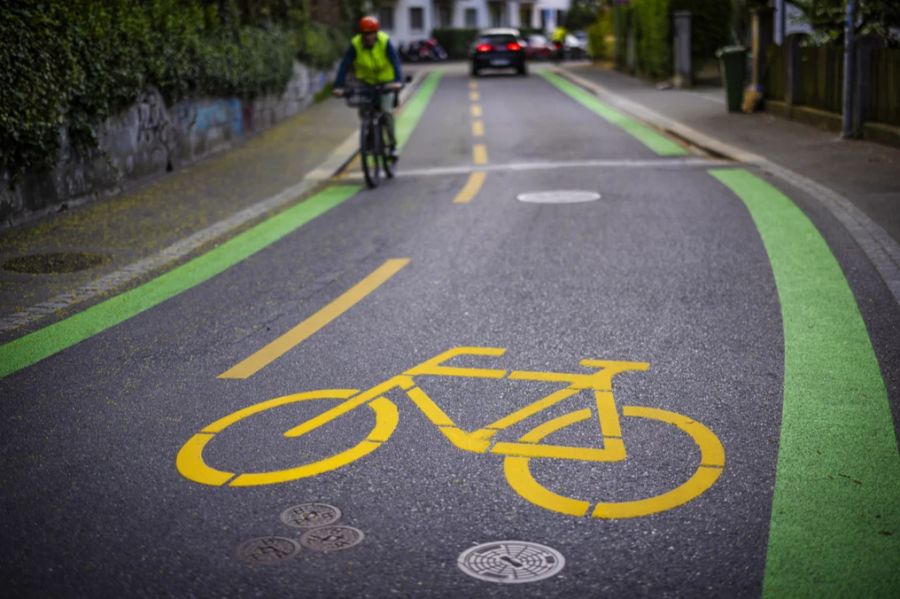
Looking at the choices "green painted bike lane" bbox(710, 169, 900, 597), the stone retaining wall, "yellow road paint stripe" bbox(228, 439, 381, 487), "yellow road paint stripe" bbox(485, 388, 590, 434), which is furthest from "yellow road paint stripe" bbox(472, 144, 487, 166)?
"yellow road paint stripe" bbox(228, 439, 381, 487)

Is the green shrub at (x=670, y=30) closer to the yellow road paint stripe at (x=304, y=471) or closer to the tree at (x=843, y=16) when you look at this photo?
the tree at (x=843, y=16)

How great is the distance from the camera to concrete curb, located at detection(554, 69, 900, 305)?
817 centimetres

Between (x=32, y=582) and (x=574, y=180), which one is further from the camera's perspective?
(x=574, y=180)

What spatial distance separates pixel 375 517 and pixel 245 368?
7.28 feet

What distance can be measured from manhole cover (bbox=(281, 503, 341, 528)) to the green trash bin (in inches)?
788

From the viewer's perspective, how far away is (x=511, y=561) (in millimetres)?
3541

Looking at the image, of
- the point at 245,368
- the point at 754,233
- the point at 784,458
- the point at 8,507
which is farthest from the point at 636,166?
the point at 8,507

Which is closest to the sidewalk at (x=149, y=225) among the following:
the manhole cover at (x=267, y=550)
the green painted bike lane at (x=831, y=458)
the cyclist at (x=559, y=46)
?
the manhole cover at (x=267, y=550)

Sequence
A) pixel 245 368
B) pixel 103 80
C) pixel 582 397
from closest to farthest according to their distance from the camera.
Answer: pixel 582 397 → pixel 245 368 → pixel 103 80

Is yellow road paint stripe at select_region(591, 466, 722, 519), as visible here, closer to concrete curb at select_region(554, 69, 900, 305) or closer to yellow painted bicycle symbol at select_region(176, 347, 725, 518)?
yellow painted bicycle symbol at select_region(176, 347, 725, 518)

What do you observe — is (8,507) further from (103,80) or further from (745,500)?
(103,80)

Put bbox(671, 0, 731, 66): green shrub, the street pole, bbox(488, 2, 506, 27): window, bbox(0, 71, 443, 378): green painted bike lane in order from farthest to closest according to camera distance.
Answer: bbox(488, 2, 506, 27): window, bbox(671, 0, 731, 66): green shrub, the street pole, bbox(0, 71, 443, 378): green painted bike lane

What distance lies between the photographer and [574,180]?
13844 millimetres

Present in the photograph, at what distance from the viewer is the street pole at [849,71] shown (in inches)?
625
